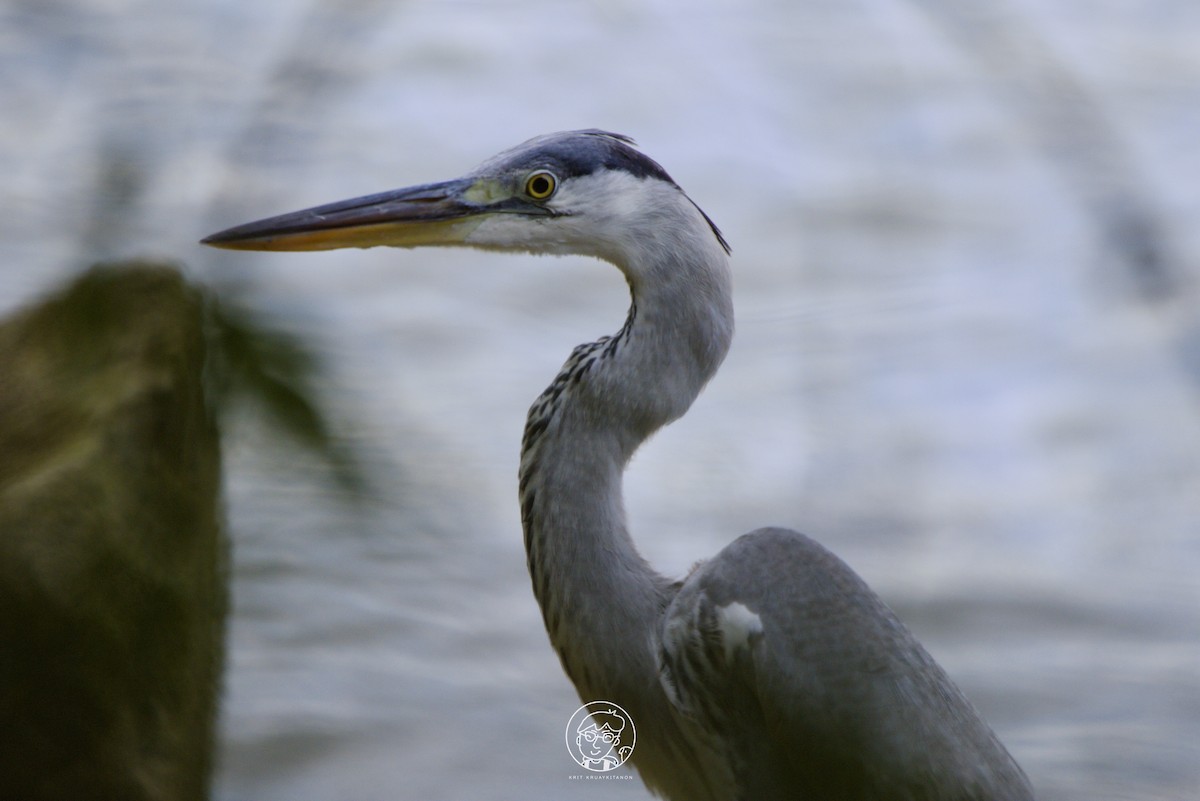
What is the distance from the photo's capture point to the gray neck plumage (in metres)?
1.99

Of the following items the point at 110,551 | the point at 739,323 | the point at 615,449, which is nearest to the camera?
the point at 110,551

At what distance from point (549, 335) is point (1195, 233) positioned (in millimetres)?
2678

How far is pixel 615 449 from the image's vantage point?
2.01 metres

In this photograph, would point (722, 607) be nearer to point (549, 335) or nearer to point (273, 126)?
point (273, 126)

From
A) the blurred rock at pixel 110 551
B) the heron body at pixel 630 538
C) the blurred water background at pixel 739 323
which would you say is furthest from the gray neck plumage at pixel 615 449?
the blurred rock at pixel 110 551

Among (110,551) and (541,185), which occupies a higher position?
(541,185)

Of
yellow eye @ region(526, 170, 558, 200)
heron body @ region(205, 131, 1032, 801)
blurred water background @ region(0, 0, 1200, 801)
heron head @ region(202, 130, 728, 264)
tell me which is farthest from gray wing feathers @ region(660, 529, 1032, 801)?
yellow eye @ region(526, 170, 558, 200)

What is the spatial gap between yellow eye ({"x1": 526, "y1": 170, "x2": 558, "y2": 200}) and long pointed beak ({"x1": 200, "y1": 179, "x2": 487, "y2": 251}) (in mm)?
68

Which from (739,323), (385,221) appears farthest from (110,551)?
(739,323)

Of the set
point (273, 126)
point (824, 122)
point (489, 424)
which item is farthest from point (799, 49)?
point (273, 126)

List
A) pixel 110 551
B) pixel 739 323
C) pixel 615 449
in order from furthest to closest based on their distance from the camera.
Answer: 1. pixel 739 323
2. pixel 615 449
3. pixel 110 551

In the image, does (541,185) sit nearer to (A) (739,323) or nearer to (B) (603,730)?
(B) (603,730)

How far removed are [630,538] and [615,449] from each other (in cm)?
15

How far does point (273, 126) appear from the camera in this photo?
861 mm
